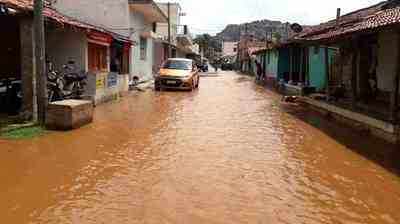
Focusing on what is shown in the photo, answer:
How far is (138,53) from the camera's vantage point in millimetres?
28906

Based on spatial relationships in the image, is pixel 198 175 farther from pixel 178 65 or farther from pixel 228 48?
pixel 228 48

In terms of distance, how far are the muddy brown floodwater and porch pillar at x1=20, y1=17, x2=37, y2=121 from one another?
4.37ft

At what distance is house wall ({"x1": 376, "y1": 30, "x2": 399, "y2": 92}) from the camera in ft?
44.9

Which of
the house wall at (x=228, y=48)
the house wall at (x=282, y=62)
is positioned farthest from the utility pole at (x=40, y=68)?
the house wall at (x=228, y=48)

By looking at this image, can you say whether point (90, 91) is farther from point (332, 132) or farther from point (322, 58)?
point (322, 58)

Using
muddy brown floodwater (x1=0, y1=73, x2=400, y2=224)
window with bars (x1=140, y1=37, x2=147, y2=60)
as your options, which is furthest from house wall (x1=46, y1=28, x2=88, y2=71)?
window with bars (x1=140, y1=37, x2=147, y2=60)

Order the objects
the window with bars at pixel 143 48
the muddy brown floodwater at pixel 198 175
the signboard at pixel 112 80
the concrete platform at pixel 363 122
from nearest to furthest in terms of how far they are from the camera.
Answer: the muddy brown floodwater at pixel 198 175, the concrete platform at pixel 363 122, the signboard at pixel 112 80, the window with bars at pixel 143 48

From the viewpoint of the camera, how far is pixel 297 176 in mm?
7012

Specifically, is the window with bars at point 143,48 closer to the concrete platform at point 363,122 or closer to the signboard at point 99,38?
the signboard at point 99,38

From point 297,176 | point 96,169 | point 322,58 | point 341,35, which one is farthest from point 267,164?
point 322,58

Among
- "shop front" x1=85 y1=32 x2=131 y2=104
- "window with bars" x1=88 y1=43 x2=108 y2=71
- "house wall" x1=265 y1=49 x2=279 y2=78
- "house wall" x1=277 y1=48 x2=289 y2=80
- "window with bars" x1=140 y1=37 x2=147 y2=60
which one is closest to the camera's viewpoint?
"shop front" x1=85 y1=32 x2=131 y2=104

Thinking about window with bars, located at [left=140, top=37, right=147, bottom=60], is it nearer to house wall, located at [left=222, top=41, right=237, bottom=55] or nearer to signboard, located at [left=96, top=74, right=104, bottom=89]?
signboard, located at [left=96, top=74, right=104, bottom=89]

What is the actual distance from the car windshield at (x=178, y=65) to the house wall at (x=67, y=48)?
8.46 m

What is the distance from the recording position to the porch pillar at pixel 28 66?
10.7 meters
